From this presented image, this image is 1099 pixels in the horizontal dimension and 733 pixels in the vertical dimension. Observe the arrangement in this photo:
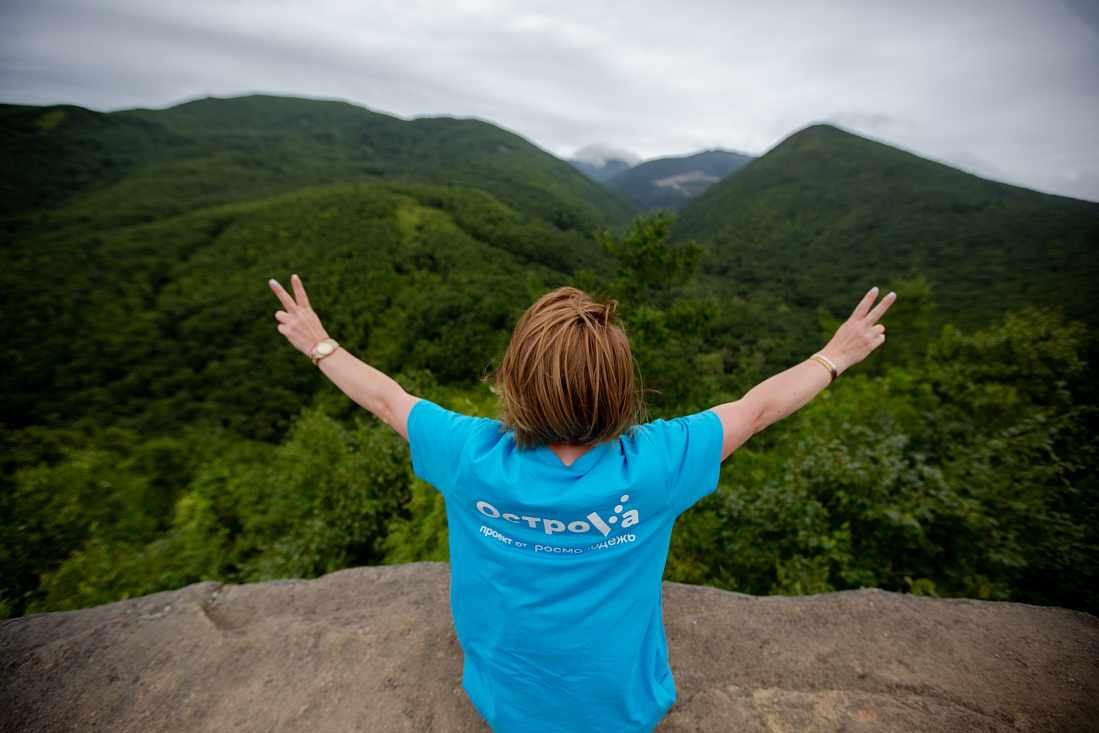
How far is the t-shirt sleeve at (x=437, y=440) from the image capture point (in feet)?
4.78

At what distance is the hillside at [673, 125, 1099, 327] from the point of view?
64.9 m

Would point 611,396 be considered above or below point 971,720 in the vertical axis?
above

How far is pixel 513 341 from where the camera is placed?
1.40 m

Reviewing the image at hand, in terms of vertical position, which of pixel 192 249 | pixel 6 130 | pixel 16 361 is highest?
pixel 6 130

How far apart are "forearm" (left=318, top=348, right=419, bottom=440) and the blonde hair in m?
0.51

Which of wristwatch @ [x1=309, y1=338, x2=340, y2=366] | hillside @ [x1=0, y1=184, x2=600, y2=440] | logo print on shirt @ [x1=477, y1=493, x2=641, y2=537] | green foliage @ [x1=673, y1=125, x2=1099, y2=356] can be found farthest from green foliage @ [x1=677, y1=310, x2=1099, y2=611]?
green foliage @ [x1=673, y1=125, x2=1099, y2=356]

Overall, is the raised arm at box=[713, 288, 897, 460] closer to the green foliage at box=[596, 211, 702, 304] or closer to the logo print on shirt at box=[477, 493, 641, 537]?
the logo print on shirt at box=[477, 493, 641, 537]

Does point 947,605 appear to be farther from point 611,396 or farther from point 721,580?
point 611,396

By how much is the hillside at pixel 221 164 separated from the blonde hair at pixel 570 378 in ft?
350

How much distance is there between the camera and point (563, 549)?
1.35m

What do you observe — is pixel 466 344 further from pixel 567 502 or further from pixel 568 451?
pixel 567 502

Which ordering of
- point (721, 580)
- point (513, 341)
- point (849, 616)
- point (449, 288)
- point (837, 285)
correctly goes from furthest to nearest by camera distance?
1. point (837, 285)
2. point (449, 288)
3. point (721, 580)
4. point (849, 616)
5. point (513, 341)

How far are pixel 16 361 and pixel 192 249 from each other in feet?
113

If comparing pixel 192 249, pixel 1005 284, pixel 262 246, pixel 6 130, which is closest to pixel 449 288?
pixel 262 246
